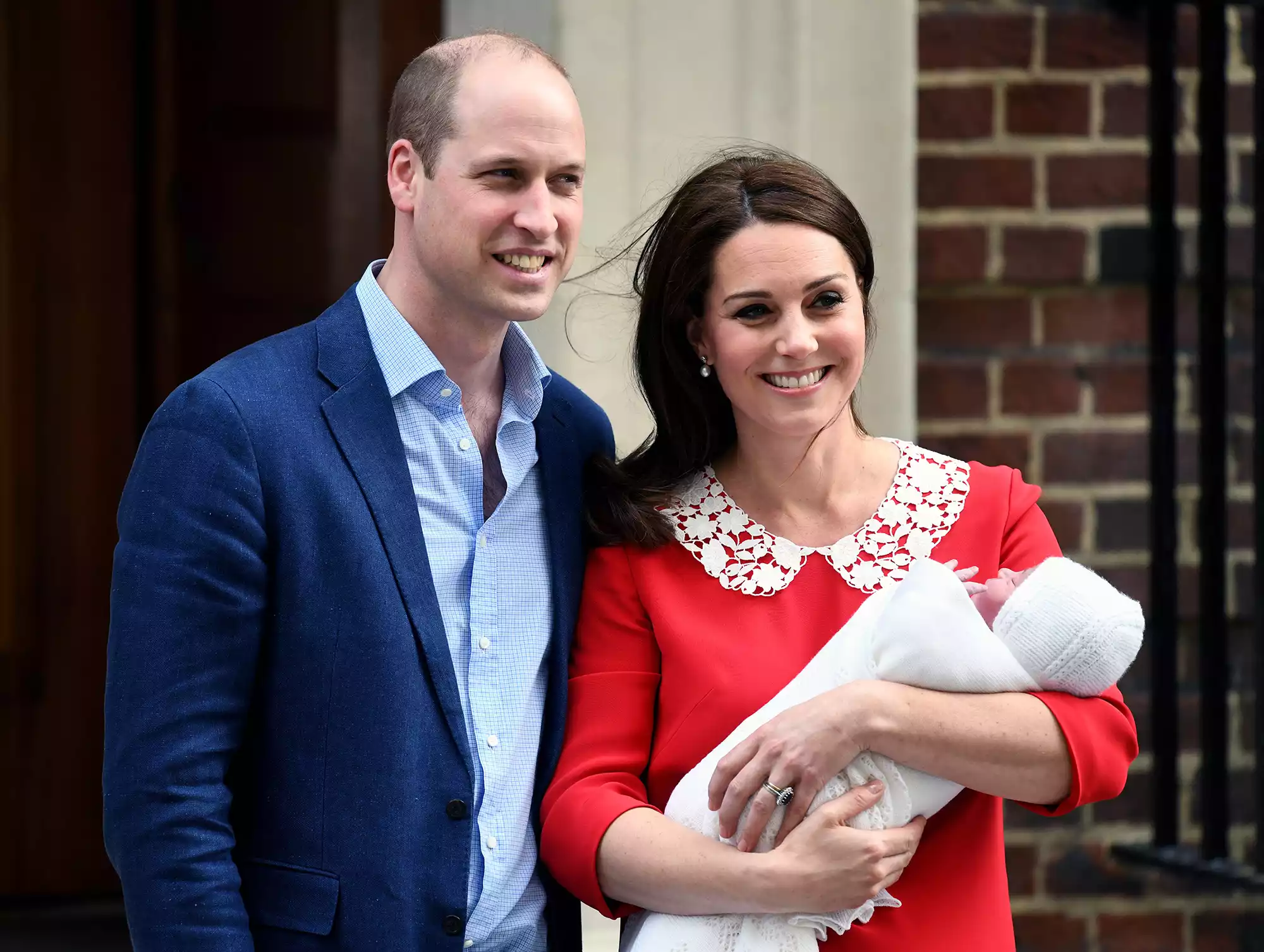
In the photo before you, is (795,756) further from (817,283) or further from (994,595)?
(817,283)

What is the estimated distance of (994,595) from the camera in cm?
179

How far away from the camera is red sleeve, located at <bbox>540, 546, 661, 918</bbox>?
181 cm

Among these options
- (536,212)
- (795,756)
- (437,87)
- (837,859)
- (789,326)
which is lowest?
(837,859)

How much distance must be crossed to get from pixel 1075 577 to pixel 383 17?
81.9 inches

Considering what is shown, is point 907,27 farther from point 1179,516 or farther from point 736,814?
point 736,814

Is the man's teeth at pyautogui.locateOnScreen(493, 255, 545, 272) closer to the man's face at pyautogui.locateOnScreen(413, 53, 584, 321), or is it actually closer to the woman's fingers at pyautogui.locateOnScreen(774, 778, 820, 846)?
the man's face at pyautogui.locateOnScreen(413, 53, 584, 321)

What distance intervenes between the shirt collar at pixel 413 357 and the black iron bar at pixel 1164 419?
1198 mm

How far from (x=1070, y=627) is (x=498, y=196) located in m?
0.84

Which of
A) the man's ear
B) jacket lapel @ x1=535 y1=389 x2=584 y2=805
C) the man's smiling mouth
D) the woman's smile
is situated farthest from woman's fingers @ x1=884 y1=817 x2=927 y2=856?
the man's ear

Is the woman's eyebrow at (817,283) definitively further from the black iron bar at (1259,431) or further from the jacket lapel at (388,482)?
the black iron bar at (1259,431)

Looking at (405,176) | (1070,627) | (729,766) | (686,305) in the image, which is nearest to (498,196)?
(405,176)

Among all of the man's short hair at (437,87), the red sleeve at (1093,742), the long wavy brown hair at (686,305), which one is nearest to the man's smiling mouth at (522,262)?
the man's short hair at (437,87)

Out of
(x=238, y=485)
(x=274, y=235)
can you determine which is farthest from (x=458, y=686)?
(x=274, y=235)

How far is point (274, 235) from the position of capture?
3717mm
